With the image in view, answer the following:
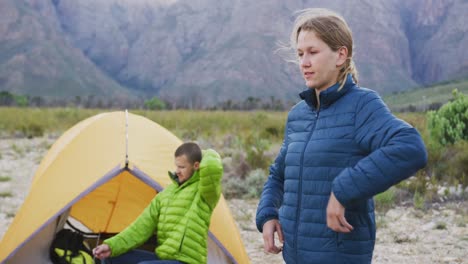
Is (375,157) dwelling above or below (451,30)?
below

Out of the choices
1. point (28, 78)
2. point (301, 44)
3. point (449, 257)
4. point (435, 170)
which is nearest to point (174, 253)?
point (301, 44)

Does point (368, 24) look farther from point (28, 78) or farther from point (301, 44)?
point (301, 44)

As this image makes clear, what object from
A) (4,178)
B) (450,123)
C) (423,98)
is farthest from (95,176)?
(423,98)

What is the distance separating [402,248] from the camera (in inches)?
236

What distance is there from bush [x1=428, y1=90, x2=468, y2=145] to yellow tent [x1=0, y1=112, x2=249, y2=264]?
6.55 meters

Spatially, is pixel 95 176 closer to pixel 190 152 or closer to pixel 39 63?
pixel 190 152

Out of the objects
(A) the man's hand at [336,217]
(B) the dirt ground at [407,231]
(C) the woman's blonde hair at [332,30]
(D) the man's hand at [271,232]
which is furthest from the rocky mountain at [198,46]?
(A) the man's hand at [336,217]

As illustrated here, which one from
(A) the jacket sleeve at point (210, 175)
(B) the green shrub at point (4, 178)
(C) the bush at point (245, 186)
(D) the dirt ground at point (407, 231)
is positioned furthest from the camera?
(B) the green shrub at point (4, 178)

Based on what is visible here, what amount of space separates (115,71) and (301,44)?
122 metres

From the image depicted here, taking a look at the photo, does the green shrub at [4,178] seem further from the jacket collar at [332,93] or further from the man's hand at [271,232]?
the jacket collar at [332,93]

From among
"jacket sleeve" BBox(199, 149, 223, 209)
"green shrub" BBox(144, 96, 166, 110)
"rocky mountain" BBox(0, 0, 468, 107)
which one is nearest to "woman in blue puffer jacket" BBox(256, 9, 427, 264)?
"jacket sleeve" BBox(199, 149, 223, 209)

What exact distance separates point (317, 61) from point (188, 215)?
1878 millimetres

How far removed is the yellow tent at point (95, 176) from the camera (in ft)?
14.4

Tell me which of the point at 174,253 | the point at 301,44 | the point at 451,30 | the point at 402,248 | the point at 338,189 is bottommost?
the point at 402,248
